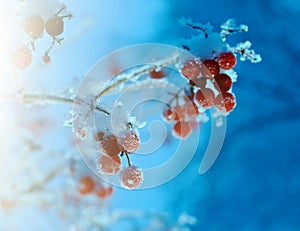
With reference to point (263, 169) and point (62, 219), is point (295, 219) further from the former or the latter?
point (62, 219)

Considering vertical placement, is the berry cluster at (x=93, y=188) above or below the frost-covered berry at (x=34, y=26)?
above

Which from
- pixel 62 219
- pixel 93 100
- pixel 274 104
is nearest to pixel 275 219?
pixel 274 104

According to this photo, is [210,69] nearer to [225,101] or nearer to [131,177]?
[225,101]

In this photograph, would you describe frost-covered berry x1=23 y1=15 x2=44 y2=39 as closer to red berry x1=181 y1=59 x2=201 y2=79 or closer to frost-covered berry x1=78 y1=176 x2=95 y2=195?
red berry x1=181 y1=59 x2=201 y2=79

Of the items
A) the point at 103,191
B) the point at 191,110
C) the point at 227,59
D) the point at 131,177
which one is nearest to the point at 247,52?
the point at 227,59

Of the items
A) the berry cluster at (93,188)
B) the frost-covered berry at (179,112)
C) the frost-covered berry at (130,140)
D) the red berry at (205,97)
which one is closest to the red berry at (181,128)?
the frost-covered berry at (179,112)

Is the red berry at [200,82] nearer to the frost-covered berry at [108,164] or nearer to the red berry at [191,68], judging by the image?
the red berry at [191,68]

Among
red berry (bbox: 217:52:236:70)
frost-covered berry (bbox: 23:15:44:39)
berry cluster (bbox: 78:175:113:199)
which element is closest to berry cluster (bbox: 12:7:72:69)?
frost-covered berry (bbox: 23:15:44:39)
